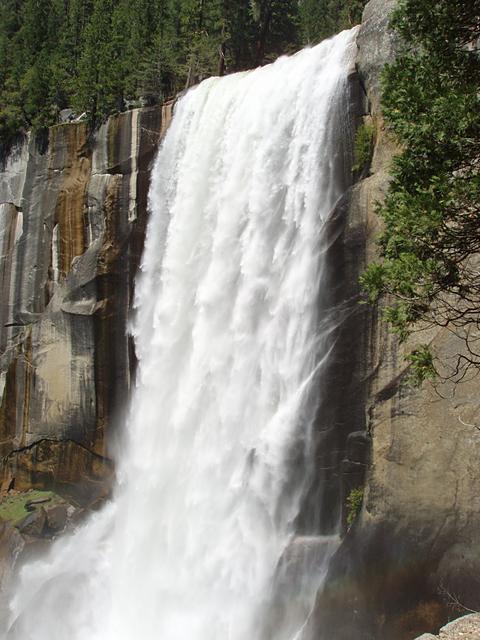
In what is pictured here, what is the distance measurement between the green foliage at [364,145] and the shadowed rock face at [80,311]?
8989 mm

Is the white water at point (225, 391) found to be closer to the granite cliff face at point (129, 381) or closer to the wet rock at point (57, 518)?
the wet rock at point (57, 518)

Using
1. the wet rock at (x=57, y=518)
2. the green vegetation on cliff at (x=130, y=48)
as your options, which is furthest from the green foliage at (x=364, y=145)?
the wet rock at (x=57, y=518)

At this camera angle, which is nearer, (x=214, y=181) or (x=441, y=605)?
(x=441, y=605)

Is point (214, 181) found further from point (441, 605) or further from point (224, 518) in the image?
point (441, 605)

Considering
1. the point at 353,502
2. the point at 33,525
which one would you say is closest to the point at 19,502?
the point at 33,525

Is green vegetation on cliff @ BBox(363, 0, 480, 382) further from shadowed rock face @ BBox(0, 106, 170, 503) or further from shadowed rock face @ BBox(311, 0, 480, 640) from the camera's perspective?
shadowed rock face @ BBox(0, 106, 170, 503)

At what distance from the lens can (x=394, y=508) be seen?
444 inches

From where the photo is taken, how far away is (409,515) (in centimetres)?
1106

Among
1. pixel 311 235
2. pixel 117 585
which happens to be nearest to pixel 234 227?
pixel 311 235

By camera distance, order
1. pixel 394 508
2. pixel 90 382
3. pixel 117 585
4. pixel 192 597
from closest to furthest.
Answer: pixel 394 508 → pixel 192 597 → pixel 117 585 → pixel 90 382

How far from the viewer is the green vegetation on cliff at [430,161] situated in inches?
248

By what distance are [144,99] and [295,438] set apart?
59.2ft

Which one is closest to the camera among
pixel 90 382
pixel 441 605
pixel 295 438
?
pixel 441 605

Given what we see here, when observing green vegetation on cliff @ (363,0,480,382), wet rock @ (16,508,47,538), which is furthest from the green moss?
green vegetation on cliff @ (363,0,480,382)
